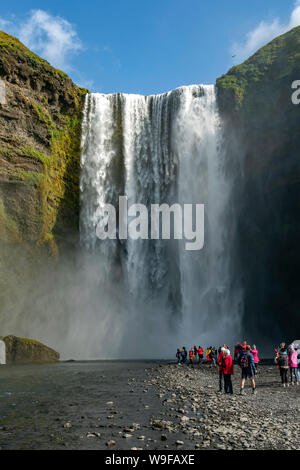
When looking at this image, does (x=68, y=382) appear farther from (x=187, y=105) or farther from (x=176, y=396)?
(x=187, y=105)

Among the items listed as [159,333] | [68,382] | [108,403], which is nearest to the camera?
[108,403]

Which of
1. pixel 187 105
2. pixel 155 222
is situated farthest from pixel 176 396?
pixel 187 105

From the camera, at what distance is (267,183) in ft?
124

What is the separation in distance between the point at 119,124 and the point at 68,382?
109 ft

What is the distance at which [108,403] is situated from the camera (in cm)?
1098

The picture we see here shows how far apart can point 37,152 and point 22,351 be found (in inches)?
759

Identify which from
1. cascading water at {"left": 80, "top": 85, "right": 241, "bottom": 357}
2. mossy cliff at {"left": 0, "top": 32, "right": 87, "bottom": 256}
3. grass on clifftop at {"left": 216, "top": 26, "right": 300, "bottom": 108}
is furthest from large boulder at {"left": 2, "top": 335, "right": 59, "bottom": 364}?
grass on clifftop at {"left": 216, "top": 26, "right": 300, "bottom": 108}

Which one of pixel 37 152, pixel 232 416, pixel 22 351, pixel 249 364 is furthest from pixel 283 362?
pixel 37 152

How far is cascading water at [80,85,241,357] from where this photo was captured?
126 ft

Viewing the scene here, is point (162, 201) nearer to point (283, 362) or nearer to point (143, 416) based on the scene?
point (283, 362)

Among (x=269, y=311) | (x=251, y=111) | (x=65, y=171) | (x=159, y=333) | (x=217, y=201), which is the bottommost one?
(x=159, y=333)

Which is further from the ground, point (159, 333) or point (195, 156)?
point (195, 156)

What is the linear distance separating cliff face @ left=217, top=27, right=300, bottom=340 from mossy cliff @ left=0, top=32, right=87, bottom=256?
17306 millimetres

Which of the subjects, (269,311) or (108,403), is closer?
(108,403)
